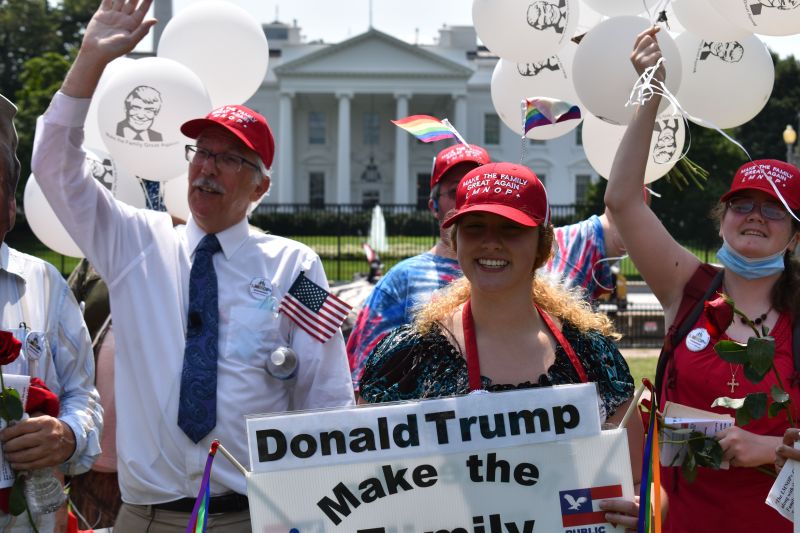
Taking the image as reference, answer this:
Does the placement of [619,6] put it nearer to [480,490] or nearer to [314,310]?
[314,310]

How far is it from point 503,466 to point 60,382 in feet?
4.84

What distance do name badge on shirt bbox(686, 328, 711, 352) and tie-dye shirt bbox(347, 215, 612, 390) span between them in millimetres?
641

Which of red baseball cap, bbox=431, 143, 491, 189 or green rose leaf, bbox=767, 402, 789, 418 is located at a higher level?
red baseball cap, bbox=431, 143, 491, 189

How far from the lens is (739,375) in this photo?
136 inches

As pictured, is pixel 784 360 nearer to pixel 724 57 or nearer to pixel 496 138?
pixel 724 57

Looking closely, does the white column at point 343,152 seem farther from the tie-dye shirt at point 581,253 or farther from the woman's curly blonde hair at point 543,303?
the woman's curly blonde hair at point 543,303

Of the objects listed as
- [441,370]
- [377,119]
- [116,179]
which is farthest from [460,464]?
[377,119]

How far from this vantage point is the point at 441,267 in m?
4.32

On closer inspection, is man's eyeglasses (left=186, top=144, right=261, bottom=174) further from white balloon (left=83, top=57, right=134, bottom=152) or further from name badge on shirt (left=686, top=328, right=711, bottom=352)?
white balloon (left=83, top=57, right=134, bottom=152)

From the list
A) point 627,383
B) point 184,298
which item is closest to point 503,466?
point 627,383

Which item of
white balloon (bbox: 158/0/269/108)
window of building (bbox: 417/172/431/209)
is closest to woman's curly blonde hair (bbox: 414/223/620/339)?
white balloon (bbox: 158/0/269/108)

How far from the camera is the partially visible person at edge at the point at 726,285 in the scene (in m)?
3.40

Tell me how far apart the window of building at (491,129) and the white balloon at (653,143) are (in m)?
66.3

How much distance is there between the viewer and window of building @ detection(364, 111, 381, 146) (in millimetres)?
72250
